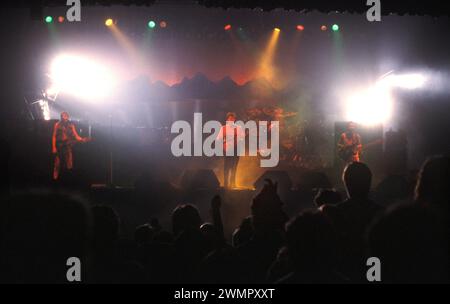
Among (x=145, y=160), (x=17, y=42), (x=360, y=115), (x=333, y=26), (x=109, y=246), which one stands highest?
(x=333, y=26)

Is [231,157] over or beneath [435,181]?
over

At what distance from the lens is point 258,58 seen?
1120 centimetres

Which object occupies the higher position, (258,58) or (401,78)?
(258,58)

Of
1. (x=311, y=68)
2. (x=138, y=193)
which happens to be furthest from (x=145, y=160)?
(x=311, y=68)

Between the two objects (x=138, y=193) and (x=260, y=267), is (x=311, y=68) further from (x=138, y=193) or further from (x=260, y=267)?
(x=260, y=267)

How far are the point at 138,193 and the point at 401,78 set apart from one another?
5.57 m

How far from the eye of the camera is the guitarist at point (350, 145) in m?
8.87

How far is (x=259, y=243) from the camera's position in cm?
257

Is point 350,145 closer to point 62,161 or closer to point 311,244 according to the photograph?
point 62,161

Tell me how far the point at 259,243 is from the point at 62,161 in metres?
6.33

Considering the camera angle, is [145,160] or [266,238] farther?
[145,160]

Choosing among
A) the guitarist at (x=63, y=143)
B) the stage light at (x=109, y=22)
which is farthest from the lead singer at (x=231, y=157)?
the stage light at (x=109, y=22)

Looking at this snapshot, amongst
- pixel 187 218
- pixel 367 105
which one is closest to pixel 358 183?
pixel 187 218
